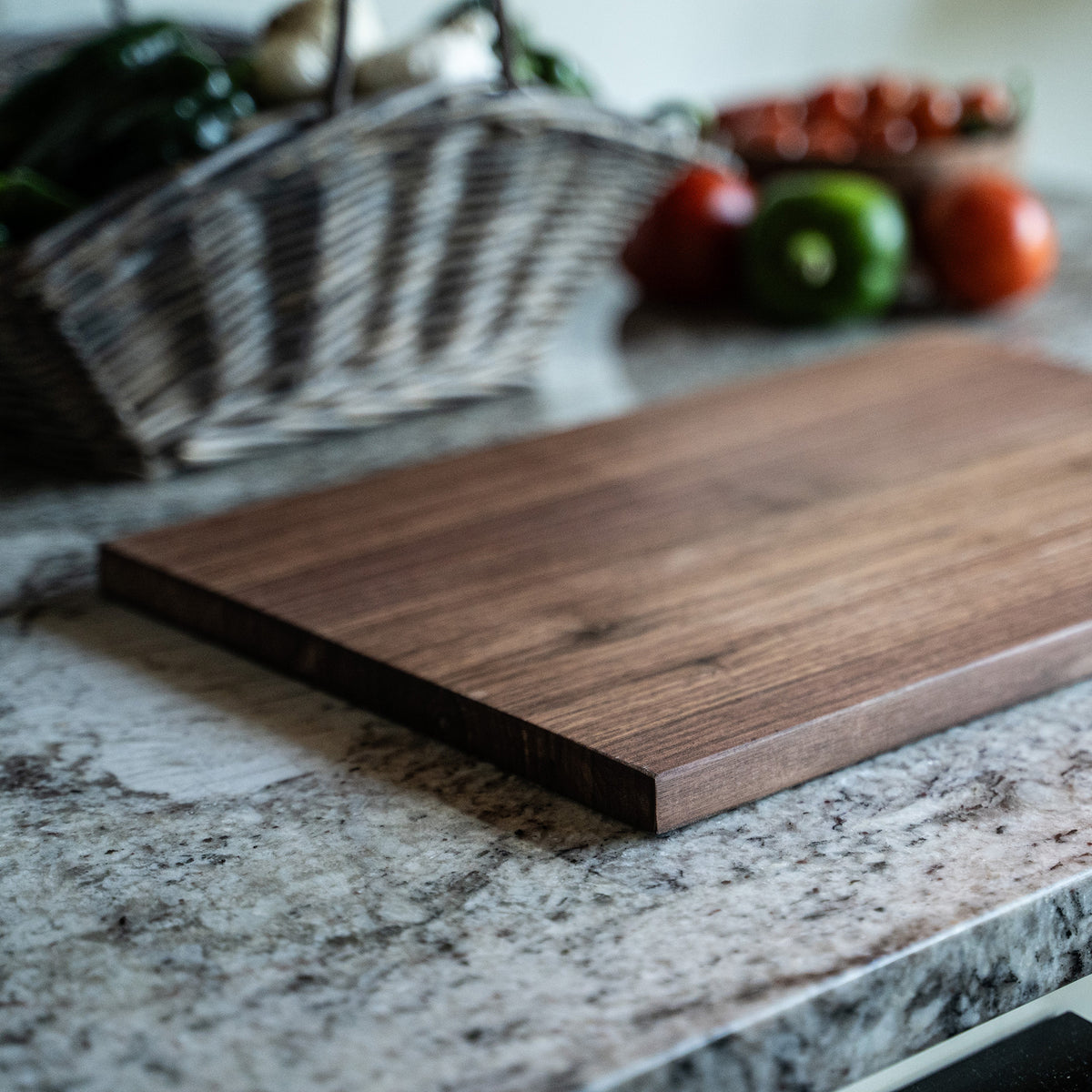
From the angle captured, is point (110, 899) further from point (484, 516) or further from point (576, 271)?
point (576, 271)

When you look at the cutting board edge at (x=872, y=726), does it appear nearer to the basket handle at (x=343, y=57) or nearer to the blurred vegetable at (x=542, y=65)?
the basket handle at (x=343, y=57)

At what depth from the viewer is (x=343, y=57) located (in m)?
0.90

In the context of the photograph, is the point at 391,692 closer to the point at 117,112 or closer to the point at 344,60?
the point at 344,60

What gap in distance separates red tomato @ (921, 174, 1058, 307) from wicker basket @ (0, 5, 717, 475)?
13.4 inches

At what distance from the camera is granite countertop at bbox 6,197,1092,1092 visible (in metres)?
0.44

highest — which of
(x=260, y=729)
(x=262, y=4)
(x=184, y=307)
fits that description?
(x=262, y=4)

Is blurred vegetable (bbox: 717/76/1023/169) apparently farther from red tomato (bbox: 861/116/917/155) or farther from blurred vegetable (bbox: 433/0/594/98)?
blurred vegetable (bbox: 433/0/594/98)

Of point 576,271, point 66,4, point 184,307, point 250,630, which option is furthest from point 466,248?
point 66,4

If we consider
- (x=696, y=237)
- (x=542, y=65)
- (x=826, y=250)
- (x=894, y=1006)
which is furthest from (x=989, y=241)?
(x=894, y=1006)

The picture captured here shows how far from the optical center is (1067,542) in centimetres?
74

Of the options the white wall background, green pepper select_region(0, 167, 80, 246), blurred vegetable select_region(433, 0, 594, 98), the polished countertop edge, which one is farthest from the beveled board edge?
the white wall background

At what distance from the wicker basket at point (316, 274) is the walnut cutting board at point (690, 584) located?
0.52 feet

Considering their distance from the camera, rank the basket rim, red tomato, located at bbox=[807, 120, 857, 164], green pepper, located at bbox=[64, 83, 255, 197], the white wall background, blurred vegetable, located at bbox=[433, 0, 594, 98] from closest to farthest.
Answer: the basket rim → green pepper, located at bbox=[64, 83, 255, 197] → blurred vegetable, located at bbox=[433, 0, 594, 98] → red tomato, located at bbox=[807, 120, 857, 164] → the white wall background

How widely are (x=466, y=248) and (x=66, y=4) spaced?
591 millimetres
